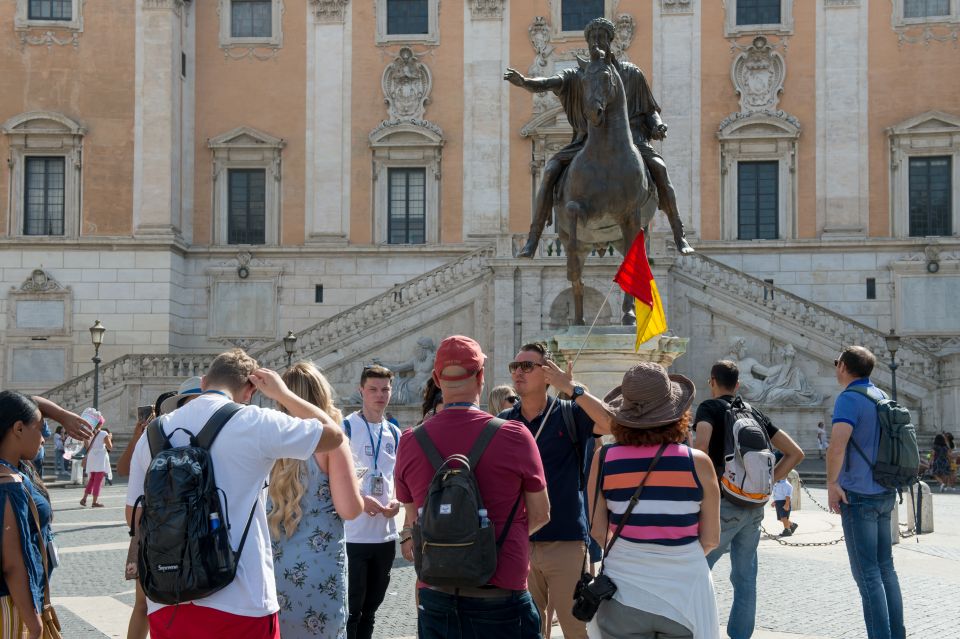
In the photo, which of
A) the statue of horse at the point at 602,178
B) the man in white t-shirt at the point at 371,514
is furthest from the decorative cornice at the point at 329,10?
the man in white t-shirt at the point at 371,514

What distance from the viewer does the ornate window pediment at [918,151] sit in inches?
1246

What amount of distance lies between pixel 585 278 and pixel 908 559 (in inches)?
616

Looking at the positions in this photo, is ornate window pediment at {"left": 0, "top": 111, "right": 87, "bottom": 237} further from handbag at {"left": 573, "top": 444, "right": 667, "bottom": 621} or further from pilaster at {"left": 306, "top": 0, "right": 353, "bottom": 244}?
handbag at {"left": 573, "top": 444, "right": 667, "bottom": 621}

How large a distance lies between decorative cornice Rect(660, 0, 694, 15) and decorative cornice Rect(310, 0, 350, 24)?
9.38 m

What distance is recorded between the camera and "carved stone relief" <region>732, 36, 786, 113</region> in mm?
32500

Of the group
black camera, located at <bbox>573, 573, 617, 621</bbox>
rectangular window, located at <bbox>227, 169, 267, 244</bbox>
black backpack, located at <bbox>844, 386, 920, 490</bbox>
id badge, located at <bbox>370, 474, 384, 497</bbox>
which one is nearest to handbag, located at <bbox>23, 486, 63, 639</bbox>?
id badge, located at <bbox>370, 474, 384, 497</bbox>

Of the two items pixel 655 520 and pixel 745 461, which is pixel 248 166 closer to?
pixel 745 461

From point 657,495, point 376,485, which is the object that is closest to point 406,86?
point 376,485

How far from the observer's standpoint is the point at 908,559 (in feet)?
40.3

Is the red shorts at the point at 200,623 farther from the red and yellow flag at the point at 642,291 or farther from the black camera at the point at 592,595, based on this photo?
the red and yellow flag at the point at 642,291

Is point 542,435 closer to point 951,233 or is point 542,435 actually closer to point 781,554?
point 781,554

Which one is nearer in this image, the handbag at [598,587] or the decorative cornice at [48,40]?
the handbag at [598,587]

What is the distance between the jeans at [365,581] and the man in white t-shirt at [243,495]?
2054 mm

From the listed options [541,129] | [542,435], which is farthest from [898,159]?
[542,435]
